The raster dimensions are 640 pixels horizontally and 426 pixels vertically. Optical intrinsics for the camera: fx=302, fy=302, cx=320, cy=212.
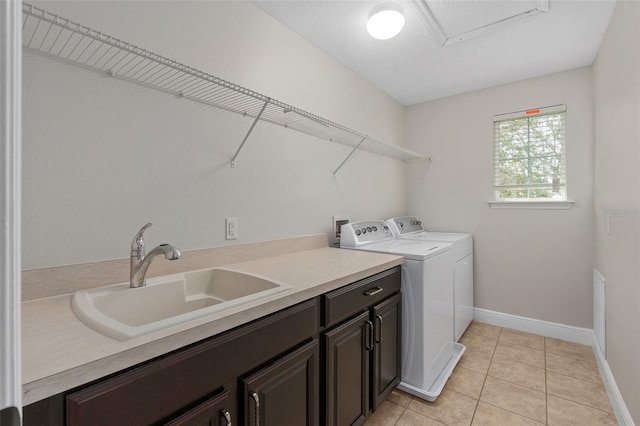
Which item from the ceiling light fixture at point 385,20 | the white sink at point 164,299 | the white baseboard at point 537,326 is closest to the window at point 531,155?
the white baseboard at point 537,326

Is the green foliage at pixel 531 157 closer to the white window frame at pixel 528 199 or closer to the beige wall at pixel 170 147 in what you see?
the white window frame at pixel 528 199

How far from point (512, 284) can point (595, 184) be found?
1067mm

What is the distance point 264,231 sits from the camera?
178cm

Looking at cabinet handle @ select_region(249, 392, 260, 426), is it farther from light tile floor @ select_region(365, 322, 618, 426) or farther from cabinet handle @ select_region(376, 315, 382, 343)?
light tile floor @ select_region(365, 322, 618, 426)

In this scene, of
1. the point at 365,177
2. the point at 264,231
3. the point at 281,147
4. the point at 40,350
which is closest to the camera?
the point at 40,350

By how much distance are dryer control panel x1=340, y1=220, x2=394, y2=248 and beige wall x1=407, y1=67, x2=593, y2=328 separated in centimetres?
101

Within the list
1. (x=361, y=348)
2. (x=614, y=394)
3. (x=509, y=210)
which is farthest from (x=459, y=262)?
(x=361, y=348)

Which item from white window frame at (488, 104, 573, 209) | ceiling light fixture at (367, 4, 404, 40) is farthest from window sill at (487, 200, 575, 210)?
Result: ceiling light fixture at (367, 4, 404, 40)

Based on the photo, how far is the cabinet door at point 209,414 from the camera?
783 mm

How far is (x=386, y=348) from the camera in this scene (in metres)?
1.67

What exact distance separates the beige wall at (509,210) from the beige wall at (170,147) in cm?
147

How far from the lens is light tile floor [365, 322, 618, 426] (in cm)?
167

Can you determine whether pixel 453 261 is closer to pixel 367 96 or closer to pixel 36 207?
pixel 367 96
